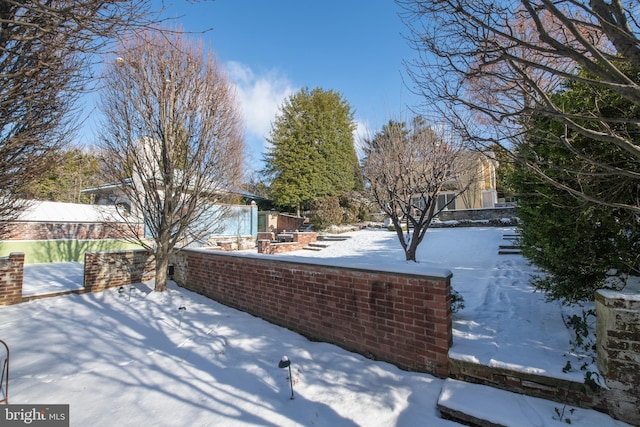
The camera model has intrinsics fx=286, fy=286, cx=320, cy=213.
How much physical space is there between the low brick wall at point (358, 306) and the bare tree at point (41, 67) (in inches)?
137

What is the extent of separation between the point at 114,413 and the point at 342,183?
67.0 feet

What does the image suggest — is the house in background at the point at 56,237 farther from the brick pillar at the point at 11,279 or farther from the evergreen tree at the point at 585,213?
the evergreen tree at the point at 585,213

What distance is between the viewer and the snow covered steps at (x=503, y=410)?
2.24 m

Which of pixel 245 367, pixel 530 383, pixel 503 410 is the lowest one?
pixel 245 367

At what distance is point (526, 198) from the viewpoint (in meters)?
3.74

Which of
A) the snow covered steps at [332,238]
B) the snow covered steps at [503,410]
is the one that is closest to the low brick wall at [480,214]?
the snow covered steps at [332,238]

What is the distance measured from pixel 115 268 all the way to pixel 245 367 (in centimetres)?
597

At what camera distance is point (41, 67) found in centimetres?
282

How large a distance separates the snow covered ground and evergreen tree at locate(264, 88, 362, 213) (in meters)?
16.4

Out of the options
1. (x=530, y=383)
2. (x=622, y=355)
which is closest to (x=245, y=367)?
(x=530, y=383)

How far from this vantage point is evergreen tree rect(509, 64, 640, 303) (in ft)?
8.75

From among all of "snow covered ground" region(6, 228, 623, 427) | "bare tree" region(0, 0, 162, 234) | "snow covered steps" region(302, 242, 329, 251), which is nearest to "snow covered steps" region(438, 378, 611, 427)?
"snow covered ground" region(6, 228, 623, 427)

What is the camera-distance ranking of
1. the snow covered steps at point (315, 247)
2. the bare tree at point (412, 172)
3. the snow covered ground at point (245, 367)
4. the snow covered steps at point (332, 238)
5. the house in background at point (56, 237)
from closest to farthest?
the snow covered ground at point (245, 367) < the bare tree at point (412, 172) < the house in background at point (56, 237) < the snow covered steps at point (315, 247) < the snow covered steps at point (332, 238)

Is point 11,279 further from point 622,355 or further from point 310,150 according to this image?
point 310,150
